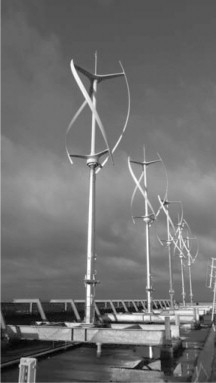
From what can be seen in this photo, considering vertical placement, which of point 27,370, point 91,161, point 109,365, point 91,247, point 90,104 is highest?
point 90,104

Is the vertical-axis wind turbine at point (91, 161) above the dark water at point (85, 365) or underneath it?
above

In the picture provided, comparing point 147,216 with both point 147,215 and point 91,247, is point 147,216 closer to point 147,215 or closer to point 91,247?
point 147,215

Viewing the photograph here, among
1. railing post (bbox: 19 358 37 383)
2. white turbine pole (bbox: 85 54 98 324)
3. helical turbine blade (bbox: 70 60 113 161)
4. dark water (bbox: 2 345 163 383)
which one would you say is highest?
helical turbine blade (bbox: 70 60 113 161)

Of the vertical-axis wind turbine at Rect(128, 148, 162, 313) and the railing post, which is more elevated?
the vertical-axis wind turbine at Rect(128, 148, 162, 313)

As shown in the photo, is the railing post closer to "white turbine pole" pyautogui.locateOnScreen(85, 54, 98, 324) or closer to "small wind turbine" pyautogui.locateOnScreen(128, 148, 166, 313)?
"white turbine pole" pyautogui.locateOnScreen(85, 54, 98, 324)

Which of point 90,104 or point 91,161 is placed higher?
point 90,104

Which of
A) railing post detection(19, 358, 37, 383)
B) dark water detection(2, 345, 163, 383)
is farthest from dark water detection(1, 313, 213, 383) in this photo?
railing post detection(19, 358, 37, 383)

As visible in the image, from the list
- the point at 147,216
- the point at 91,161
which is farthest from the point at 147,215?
the point at 91,161

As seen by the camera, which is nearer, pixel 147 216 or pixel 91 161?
pixel 91 161

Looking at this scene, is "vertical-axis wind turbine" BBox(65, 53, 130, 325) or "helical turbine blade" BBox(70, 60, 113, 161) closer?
"vertical-axis wind turbine" BBox(65, 53, 130, 325)

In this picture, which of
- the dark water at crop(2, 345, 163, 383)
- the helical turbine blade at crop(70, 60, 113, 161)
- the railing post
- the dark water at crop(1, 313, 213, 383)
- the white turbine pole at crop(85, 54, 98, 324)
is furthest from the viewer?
the helical turbine blade at crop(70, 60, 113, 161)

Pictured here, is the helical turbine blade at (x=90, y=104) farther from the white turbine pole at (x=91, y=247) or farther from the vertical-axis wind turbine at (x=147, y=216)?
the vertical-axis wind turbine at (x=147, y=216)

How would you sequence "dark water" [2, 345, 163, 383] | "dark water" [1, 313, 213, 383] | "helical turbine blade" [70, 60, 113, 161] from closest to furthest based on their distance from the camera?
1. "dark water" [1, 313, 213, 383]
2. "dark water" [2, 345, 163, 383]
3. "helical turbine blade" [70, 60, 113, 161]

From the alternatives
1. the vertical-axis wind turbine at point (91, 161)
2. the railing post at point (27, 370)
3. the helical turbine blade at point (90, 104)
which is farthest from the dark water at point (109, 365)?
the helical turbine blade at point (90, 104)
